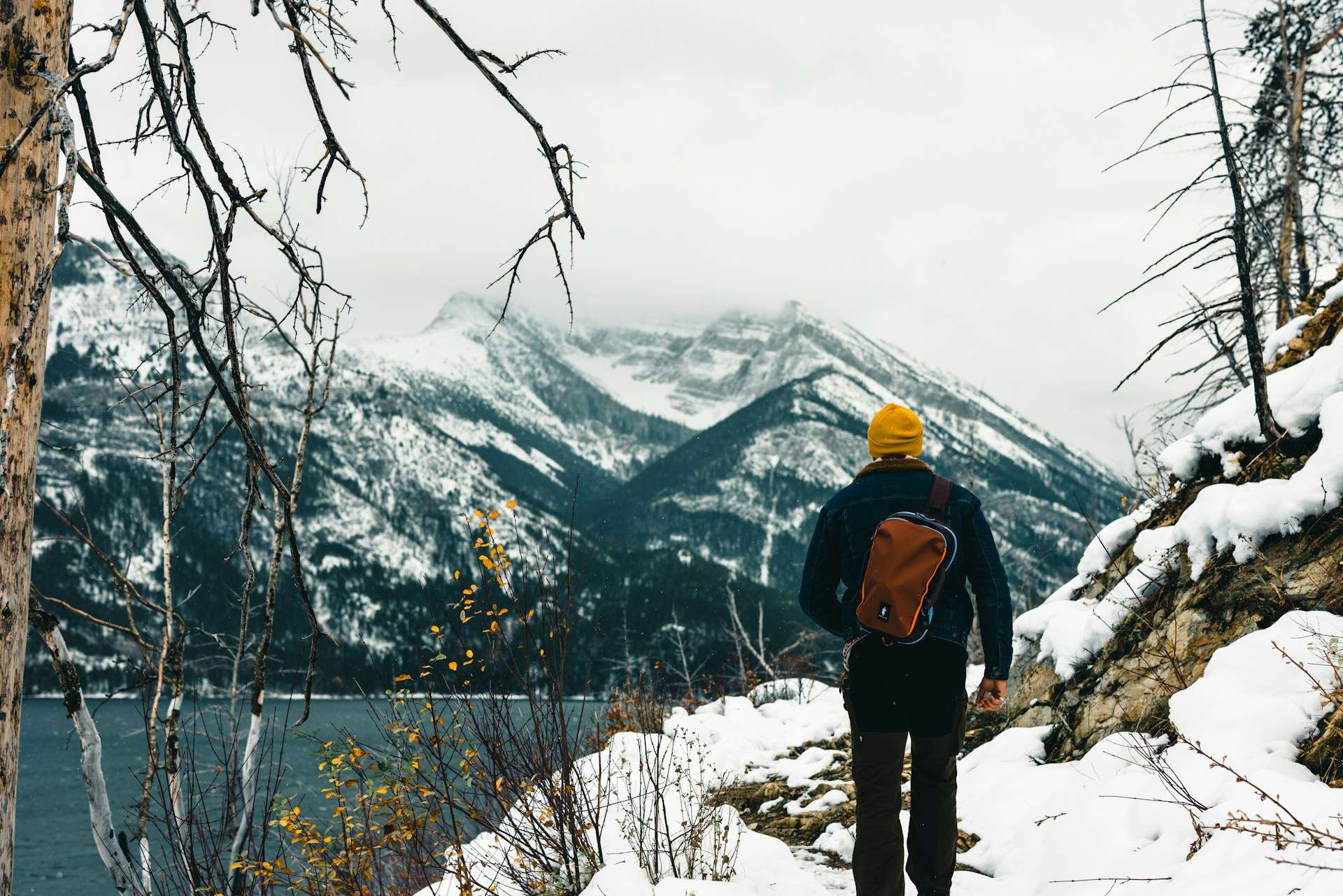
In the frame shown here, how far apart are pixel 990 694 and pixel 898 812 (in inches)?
26.5

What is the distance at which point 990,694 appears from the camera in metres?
3.71

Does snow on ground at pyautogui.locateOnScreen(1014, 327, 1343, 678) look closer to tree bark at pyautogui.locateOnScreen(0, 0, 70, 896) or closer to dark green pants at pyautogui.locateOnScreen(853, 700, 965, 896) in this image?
dark green pants at pyautogui.locateOnScreen(853, 700, 965, 896)

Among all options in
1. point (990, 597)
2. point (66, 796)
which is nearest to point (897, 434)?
point (990, 597)

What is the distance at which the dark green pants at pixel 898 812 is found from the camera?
3529 mm

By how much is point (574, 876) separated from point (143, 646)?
516cm

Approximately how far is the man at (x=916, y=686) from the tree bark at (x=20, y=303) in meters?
2.89

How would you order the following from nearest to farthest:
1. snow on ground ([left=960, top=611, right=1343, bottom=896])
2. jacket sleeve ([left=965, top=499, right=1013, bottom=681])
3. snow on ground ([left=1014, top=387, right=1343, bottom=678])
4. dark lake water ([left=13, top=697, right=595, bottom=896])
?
snow on ground ([left=960, top=611, right=1343, bottom=896]) → jacket sleeve ([left=965, top=499, right=1013, bottom=681]) → snow on ground ([left=1014, top=387, right=1343, bottom=678]) → dark lake water ([left=13, top=697, right=595, bottom=896])

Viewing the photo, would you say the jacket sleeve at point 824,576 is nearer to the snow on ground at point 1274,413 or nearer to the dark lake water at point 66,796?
the snow on ground at point 1274,413

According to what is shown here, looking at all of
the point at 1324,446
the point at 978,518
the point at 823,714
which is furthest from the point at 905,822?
the point at 823,714

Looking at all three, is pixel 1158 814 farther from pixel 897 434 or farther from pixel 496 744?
pixel 496 744

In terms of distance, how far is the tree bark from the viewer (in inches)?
69.3

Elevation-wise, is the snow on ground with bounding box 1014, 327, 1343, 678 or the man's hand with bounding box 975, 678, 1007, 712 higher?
the snow on ground with bounding box 1014, 327, 1343, 678

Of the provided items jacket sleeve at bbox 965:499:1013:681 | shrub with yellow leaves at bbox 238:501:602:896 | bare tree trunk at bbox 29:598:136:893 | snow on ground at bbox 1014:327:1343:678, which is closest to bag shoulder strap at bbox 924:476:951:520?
jacket sleeve at bbox 965:499:1013:681

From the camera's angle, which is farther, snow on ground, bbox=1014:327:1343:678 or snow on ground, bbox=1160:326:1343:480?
snow on ground, bbox=1160:326:1343:480
